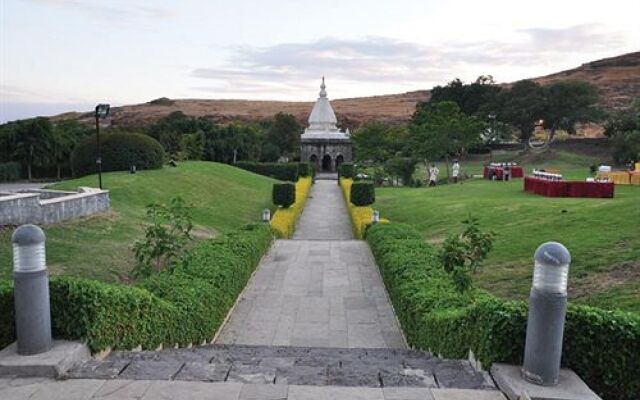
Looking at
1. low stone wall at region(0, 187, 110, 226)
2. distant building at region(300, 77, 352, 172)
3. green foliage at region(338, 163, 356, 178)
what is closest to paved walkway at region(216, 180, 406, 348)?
low stone wall at region(0, 187, 110, 226)

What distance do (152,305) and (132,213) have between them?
12901 millimetres

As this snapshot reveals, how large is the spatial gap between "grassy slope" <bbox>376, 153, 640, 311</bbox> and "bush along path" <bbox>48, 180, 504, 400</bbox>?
275 cm

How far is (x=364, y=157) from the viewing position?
50.4 metres

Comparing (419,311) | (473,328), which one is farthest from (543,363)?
(419,311)

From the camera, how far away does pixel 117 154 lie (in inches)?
1117

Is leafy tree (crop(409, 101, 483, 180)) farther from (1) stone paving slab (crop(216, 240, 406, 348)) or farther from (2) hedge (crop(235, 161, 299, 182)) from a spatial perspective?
(1) stone paving slab (crop(216, 240, 406, 348))

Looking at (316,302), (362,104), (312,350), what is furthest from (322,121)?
(362,104)

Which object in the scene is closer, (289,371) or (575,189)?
(289,371)

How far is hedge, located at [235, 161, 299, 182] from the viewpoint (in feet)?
152

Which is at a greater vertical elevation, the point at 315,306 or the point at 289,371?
the point at 289,371

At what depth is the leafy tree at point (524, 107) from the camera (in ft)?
188

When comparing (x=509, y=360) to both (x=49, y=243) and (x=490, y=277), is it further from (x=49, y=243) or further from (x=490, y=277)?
(x=49, y=243)

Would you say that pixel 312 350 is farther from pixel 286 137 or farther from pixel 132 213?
pixel 286 137

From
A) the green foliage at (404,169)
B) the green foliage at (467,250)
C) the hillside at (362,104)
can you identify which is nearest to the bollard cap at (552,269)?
the green foliage at (467,250)
